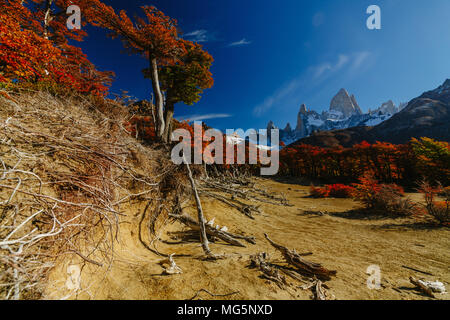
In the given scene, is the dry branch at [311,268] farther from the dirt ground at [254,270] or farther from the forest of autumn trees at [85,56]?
the forest of autumn trees at [85,56]

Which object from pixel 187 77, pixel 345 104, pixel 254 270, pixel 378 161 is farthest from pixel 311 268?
pixel 345 104

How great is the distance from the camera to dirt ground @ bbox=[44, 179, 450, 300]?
1888mm

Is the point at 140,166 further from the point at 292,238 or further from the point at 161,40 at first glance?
the point at 161,40

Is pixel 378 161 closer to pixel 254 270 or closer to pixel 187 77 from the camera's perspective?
pixel 187 77

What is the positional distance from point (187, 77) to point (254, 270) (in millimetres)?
12975

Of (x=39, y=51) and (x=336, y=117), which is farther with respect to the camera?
(x=336, y=117)

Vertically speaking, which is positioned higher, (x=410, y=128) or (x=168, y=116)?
(x=410, y=128)

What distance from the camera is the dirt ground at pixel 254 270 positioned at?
1.89 meters

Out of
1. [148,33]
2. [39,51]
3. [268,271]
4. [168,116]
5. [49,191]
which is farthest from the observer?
[168,116]

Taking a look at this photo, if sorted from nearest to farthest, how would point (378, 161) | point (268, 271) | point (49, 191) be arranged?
point (49, 191), point (268, 271), point (378, 161)

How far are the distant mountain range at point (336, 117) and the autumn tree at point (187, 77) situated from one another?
13083 centimetres

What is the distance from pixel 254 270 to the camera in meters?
2.33

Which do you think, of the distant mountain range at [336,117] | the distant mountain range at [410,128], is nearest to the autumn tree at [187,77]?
the distant mountain range at [410,128]

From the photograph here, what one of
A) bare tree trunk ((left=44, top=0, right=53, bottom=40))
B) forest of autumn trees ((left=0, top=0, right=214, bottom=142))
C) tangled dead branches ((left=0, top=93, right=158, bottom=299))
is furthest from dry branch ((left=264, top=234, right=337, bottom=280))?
bare tree trunk ((left=44, top=0, right=53, bottom=40))
